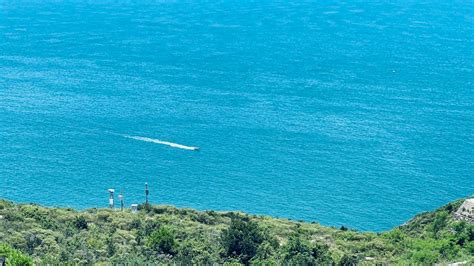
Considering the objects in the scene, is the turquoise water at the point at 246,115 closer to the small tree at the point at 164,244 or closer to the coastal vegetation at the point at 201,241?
the coastal vegetation at the point at 201,241

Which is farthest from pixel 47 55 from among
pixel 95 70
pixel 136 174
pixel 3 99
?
pixel 136 174

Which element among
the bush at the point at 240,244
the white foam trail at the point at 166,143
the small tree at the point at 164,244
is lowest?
the small tree at the point at 164,244

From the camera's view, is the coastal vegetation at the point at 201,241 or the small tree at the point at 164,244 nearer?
the coastal vegetation at the point at 201,241

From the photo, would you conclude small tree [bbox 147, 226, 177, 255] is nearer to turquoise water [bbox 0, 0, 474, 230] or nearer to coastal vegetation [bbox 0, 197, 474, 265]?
coastal vegetation [bbox 0, 197, 474, 265]

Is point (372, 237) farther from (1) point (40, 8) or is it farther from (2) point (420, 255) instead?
(1) point (40, 8)

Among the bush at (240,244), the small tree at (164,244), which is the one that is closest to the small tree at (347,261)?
the bush at (240,244)

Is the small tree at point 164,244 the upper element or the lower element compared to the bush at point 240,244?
lower
